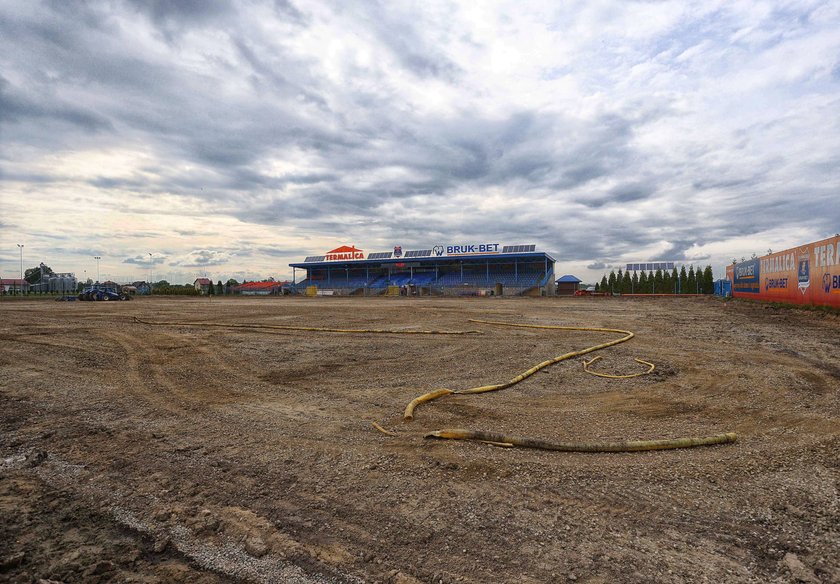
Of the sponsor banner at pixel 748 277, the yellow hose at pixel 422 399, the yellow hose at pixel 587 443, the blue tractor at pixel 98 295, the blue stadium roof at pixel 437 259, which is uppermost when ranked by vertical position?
the blue stadium roof at pixel 437 259

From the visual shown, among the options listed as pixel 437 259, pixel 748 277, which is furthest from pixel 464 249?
pixel 748 277

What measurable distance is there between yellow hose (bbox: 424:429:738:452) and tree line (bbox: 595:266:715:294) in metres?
78.6

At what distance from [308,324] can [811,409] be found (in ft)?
46.3

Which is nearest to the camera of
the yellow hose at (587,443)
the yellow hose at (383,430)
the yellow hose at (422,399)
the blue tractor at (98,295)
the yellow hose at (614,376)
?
the yellow hose at (587,443)

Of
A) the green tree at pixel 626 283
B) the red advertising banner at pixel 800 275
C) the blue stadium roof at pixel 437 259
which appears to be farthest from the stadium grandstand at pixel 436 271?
the red advertising banner at pixel 800 275

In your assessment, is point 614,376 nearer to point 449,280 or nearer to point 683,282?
point 449,280

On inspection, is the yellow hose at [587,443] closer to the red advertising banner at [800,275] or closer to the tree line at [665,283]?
the red advertising banner at [800,275]

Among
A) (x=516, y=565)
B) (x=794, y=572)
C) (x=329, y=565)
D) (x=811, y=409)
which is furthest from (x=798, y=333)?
(x=329, y=565)

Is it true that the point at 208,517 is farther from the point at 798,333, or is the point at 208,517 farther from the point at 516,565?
the point at 798,333

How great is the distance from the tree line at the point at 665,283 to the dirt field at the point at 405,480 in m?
77.8

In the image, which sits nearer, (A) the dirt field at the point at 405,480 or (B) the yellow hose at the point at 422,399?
(A) the dirt field at the point at 405,480

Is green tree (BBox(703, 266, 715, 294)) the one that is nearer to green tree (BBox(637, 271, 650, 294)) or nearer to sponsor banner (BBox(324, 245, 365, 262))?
green tree (BBox(637, 271, 650, 294))

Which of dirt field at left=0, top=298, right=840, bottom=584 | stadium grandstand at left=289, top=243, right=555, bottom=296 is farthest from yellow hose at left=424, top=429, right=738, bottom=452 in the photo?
stadium grandstand at left=289, top=243, right=555, bottom=296

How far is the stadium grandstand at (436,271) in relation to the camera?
63156mm
